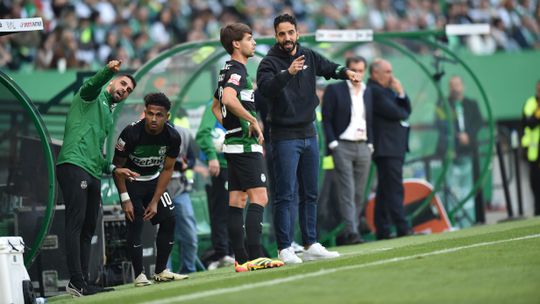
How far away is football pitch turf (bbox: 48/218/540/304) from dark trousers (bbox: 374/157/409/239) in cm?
454

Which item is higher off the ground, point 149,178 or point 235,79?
point 235,79

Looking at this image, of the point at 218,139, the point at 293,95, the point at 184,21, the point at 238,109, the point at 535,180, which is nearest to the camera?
the point at 238,109

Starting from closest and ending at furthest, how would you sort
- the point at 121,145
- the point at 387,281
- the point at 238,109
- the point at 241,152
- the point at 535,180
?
the point at 387,281 → the point at 238,109 → the point at 241,152 → the point at 121,145 → the point at 535,180

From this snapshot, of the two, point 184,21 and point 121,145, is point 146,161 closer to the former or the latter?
point 121,145

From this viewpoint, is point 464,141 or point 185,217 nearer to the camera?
point 185,217

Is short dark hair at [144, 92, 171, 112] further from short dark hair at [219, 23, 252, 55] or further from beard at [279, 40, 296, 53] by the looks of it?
beard at [279, 40, 296, 53]

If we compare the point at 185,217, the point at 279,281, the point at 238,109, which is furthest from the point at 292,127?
the point at 185,217

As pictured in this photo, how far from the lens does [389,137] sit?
16484 millimetres

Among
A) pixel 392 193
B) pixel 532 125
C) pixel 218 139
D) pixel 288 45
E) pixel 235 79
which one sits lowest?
pixel 392 193

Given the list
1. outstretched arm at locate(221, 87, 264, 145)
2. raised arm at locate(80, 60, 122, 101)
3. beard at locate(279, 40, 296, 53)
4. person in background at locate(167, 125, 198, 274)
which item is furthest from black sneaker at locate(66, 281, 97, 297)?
person in background at locate(167, 125, 198, 274)

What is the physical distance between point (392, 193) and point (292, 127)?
16.0 feet

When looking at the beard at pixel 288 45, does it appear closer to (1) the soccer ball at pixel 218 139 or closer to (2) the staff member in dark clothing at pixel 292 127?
(2) the staff member in dark clothing at pixel 292 127

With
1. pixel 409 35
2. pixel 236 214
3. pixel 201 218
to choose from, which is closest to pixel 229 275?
pixel 236 214

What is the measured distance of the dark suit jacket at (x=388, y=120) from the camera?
53.8ft
